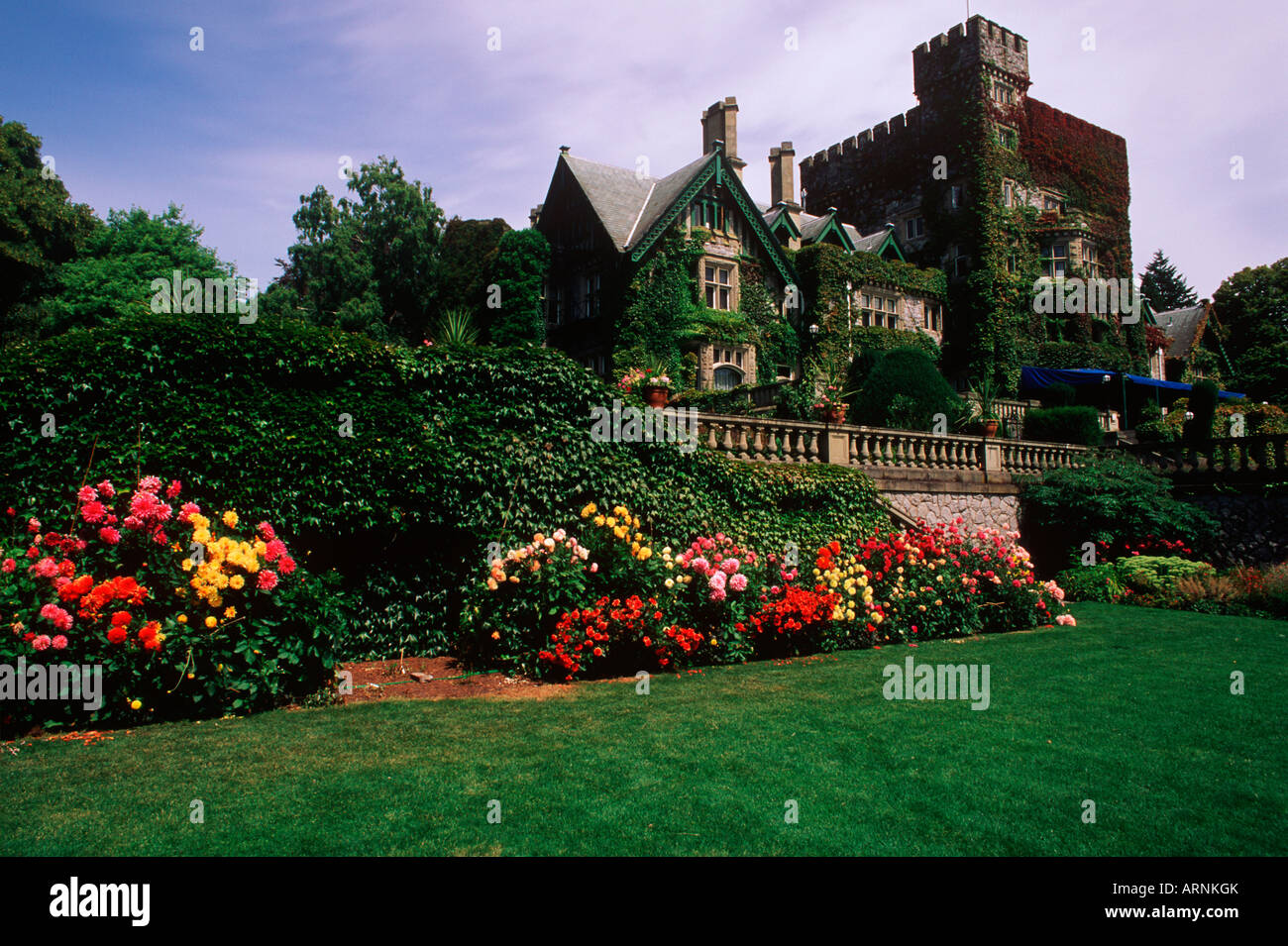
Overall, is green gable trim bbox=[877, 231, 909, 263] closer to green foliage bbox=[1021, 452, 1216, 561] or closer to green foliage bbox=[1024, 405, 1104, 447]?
green foliage bbox=[1024, 405, 1104, 447]

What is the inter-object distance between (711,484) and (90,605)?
8010 millimetres

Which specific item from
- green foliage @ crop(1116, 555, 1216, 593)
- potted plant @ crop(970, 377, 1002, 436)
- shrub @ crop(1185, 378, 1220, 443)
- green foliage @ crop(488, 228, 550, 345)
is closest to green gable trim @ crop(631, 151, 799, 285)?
green foliage @ crop(488, 228, 550, 345)

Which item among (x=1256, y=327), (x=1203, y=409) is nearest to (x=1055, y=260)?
(x=1203, y=409)

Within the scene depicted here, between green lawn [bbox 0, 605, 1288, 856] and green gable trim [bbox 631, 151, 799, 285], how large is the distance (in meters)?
22.9

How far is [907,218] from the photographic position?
39219mm

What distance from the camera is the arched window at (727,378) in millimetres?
29609

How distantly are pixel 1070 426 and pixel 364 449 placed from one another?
20412mm

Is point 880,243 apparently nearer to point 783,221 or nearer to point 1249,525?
point 783,221

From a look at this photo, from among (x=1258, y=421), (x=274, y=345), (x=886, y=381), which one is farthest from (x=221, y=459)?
(x=1258, y=421)

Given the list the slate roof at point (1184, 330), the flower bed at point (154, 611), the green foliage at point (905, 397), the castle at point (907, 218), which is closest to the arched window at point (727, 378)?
the castle at point (907, 218)

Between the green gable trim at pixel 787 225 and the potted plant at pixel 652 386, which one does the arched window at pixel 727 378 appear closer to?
the green gable trim at pixel 787 225
